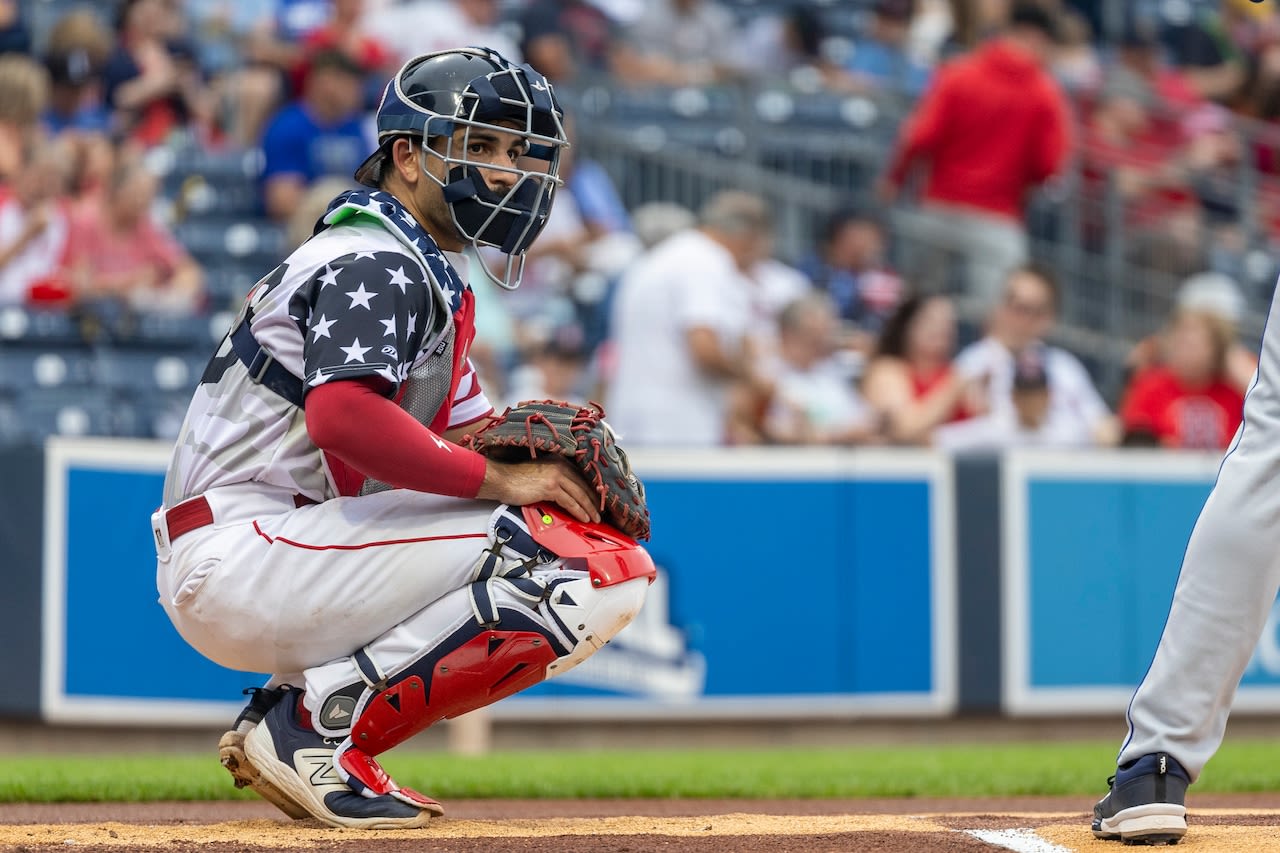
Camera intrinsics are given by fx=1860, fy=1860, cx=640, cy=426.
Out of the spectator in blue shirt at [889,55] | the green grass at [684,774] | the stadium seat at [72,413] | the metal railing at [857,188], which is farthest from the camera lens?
the spectator in blue shirt at [889,55]

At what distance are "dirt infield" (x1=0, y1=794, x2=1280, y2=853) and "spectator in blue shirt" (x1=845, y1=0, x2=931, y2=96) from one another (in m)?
8.79

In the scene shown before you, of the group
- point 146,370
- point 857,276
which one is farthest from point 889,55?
point 146,370

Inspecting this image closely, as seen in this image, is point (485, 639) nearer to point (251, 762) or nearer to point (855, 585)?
point (251, 762)

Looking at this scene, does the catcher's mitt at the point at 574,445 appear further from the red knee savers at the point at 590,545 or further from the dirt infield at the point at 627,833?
the dirt infield at the point at 627,833

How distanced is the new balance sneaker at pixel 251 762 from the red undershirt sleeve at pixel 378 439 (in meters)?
0.69

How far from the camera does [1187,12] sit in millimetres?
15070

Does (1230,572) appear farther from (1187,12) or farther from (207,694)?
(1187,12)

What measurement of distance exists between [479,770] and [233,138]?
5.78 metres

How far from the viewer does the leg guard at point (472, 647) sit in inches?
160

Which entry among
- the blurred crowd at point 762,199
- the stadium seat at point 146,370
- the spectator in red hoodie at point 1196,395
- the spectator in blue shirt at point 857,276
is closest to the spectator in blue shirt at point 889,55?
the blurred crowd at point 762,199

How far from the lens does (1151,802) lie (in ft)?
12.6

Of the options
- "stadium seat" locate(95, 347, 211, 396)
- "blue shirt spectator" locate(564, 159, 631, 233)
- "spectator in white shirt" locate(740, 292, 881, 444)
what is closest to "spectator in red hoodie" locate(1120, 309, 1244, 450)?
"spectator in white shirt" locate(740, 292, 881, 444)

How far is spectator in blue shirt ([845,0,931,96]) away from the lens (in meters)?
13.2

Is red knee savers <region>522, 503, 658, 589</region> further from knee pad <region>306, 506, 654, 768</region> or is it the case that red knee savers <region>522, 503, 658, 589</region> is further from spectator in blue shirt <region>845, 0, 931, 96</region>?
spectator in blue shirt <region>845, 0, 931, 96</region>
